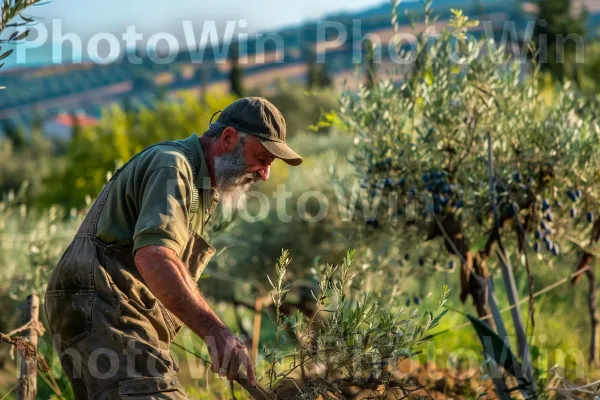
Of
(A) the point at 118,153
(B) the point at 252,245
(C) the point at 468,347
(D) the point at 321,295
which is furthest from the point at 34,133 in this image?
(D) the point at 321,295

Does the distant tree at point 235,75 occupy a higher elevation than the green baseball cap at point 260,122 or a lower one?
lower

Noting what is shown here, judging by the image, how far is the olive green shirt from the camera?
3629 millimetres

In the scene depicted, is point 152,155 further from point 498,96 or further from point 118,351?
point 498,96

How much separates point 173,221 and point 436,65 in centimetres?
325

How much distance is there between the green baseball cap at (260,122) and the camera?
402cm

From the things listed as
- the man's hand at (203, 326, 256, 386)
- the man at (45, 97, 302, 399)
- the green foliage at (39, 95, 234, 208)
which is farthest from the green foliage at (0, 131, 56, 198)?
the man's hand at (203, 326, 256, 386)

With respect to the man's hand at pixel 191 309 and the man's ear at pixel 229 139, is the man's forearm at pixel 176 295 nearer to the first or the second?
the man's hand at pixel 191 309

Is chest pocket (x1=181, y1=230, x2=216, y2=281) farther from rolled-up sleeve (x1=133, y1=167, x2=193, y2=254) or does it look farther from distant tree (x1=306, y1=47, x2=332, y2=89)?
distant tree (x1=306, y1=47, x2=332, y2=89)

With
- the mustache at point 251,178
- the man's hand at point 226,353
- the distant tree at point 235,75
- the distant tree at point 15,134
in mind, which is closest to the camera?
the man's hand at point 226,353

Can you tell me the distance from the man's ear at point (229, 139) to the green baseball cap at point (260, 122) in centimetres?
3

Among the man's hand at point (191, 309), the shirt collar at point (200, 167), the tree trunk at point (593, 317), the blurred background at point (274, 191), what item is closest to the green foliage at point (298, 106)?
the blurred background at point (274, 191)

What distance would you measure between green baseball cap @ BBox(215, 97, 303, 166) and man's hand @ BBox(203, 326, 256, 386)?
3.08 ft

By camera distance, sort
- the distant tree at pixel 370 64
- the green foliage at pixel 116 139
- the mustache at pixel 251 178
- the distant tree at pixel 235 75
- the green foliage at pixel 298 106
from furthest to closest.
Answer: the distant tree at pixel 235 75, the green foliage at pixel 298 106, the green foliage at pixel 116 139, the distant tree at pixel 370 64, the mustache at pixel 251 178

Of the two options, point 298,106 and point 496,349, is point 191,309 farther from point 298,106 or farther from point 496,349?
point 298,106
